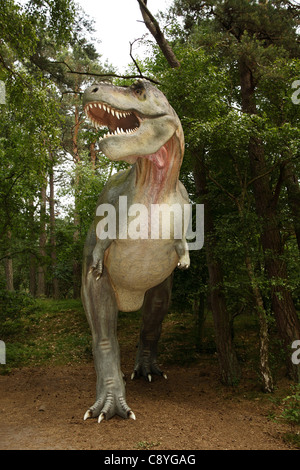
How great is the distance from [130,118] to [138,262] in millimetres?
1375

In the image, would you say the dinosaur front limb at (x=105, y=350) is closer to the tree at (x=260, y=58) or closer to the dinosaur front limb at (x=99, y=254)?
the dinosaur front limb at (x=99, y=254)

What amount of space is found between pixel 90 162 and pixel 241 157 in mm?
11320

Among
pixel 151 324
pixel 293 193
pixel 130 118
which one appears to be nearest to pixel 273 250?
pixel 293 193

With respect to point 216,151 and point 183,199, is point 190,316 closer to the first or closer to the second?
point 216,151

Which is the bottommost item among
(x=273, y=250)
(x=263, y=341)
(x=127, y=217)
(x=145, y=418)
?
(x=145, y=418)

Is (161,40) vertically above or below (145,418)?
above

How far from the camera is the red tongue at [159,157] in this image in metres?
4.09

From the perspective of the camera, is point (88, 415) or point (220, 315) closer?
point (88, 415)

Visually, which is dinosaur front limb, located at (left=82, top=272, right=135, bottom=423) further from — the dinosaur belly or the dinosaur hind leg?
the dinosaur hind leg

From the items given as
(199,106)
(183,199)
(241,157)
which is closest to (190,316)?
(241,157)

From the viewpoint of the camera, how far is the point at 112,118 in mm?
3988

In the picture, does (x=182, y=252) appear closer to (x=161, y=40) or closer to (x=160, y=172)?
(x=160, y=172)

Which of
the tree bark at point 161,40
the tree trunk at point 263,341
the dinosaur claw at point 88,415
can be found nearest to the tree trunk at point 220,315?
the tree trunk at point 263,341
